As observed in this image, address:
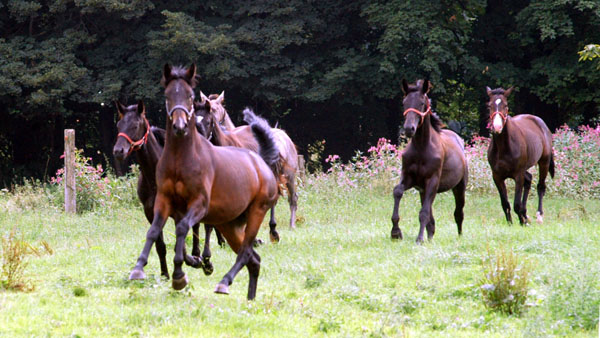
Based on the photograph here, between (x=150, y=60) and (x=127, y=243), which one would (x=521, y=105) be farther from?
(x=127, y=243)

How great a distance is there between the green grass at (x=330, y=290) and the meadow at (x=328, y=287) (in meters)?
0.02

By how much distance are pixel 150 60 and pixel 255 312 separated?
2533 cm

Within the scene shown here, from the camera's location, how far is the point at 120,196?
19234mm

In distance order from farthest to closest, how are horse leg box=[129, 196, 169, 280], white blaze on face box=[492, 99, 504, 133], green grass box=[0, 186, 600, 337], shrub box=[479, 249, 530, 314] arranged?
1. white blaze on face box=[492, 99, 504, 133]
2. shrub box=[479, 249, 530, 314]
3. horse leg box=[129, 196, 169, 280]
4. green grass box=[0, 186, 600, 337]

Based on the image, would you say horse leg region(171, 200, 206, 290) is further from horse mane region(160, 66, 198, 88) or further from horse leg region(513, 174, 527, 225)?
horse leg region(513, 174, 527, 225)

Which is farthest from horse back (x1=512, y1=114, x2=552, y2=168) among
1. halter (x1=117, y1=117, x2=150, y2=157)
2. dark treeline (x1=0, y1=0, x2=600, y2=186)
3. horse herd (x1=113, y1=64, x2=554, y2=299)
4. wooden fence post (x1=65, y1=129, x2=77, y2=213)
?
dark treeline (x1=0, y1=0, x2=600, y2=186)

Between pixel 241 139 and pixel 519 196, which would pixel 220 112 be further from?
pixel 519 196

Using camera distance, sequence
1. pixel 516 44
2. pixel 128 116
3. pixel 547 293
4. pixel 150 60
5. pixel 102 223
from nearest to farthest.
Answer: pixel 547 293
pixel 128 116
pixel 102 223
pixel 150 60
pixel 516 44

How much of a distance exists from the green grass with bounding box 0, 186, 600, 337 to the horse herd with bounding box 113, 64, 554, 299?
474 mm

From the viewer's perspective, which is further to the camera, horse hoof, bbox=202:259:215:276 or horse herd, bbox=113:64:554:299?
horse hoof, bbox=202:259:215:276

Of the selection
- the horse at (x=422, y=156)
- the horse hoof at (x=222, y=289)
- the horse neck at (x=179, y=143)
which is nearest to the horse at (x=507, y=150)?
the horse at (x=422, y=156)

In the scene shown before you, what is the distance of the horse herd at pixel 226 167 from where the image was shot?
746cm

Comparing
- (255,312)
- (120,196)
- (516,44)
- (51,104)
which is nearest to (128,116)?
(255,312)

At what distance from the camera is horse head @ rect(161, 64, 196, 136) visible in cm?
735
